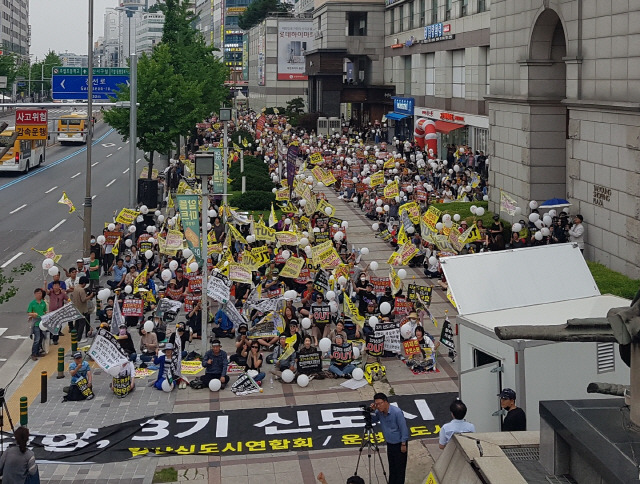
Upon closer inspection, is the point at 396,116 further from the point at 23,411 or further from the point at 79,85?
the point at 23,411

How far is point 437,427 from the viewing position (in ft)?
50.9

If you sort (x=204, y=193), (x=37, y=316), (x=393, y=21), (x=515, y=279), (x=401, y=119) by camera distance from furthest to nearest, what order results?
(x=393, y=21) < (x=401, y=119) < (x=37, y=316) < (x=204, y=193) < (x=515, y=279)

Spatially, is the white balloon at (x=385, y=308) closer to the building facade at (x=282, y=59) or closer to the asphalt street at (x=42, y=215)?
the asphalt street at (x=42, y=215)

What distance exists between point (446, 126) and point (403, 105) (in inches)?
479

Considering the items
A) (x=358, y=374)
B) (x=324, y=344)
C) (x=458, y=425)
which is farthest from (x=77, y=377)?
(x=458, y=425)

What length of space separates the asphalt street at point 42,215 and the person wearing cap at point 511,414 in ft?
37.0

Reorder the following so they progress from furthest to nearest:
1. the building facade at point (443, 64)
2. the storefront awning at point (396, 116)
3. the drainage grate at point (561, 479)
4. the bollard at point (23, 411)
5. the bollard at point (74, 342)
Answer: the storefront awning at point (396, 116)
the building facade at point (443, 64)
the bollard at point (74, 342)
the bollard at point (23, 411)
the drainage grate at point (561, 479)

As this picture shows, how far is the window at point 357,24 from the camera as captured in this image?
7962 cm

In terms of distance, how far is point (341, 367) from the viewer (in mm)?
18359

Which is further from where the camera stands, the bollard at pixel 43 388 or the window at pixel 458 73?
the window at pixel 458 73

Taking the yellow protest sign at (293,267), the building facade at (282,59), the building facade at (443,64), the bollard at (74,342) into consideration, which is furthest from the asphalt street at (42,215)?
the building facade at (282,59)

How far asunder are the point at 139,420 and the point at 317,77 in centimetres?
6861

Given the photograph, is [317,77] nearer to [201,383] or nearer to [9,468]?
[201,383]

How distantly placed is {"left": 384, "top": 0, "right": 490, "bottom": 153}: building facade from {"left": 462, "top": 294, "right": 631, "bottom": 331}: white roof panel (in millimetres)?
35043
